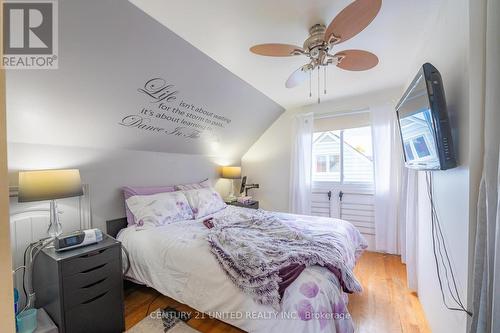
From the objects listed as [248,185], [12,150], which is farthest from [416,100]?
[248,185]

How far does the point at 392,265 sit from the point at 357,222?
28.1 inches

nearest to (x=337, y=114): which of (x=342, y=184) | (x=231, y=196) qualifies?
(x=342, y=184)

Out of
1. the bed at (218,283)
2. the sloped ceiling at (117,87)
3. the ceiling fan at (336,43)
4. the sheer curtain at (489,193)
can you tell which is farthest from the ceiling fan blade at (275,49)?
the bed at (218,283)

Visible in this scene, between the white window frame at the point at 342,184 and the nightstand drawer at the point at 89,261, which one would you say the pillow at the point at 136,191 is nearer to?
the nightstand drawer at the point at 89,261

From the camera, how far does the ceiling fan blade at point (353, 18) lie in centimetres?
111

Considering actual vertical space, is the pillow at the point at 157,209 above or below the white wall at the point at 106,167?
below

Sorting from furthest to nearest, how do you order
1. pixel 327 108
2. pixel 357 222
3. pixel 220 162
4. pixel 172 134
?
pixel 220 162, pixel 327 108, pixel 357 222, pixel 172 134

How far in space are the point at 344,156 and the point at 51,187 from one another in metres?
3.55

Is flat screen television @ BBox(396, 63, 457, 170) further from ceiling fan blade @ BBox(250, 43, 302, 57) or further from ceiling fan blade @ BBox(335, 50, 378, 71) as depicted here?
ceiling fan blade @ BBox(250, 43, 302, 57)

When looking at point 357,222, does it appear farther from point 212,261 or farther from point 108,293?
point 108,293

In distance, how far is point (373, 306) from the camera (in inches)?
76.4

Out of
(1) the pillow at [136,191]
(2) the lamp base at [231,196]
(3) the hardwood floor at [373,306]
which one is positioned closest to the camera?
(3) the hardwood floor at [373,306]

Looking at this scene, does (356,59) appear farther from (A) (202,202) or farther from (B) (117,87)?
(A) (202,202)

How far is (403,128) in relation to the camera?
165 cm
